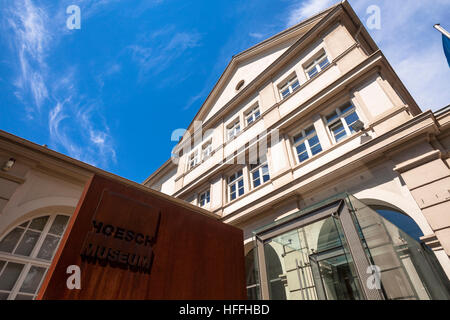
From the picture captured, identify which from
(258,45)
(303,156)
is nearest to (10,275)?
(303,156)

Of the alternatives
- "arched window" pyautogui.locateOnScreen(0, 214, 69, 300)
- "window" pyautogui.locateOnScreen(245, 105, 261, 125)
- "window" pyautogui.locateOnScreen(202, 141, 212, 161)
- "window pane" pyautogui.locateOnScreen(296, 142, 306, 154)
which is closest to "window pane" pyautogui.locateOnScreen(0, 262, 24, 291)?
"arched window" pyautogui.locateOnScreen(0, 214, 69, 300)

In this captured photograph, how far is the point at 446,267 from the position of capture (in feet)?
14.5

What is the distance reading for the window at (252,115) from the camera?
12.1 meters

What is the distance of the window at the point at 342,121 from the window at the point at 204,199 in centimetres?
652

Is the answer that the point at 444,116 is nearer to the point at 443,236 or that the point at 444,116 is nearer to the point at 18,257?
the point at 443,236

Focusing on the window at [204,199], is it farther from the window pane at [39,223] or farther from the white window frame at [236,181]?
the window pane at [39,223]

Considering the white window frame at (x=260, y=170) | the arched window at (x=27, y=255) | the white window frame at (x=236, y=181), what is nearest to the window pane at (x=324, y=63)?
the white window frame at (x=260, y=170)

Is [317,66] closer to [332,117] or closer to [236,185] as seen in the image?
[332,117]

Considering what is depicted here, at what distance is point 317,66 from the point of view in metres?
9.86

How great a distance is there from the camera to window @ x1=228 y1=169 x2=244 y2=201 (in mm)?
10461

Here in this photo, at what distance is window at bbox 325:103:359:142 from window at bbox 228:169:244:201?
4317mm

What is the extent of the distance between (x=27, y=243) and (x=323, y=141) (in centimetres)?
913

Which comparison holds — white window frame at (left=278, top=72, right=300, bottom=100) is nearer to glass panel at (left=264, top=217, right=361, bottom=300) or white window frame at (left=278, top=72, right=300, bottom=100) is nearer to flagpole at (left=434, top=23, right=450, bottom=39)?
flagpole at (left=434, top=23, right=450, bottom=39)
